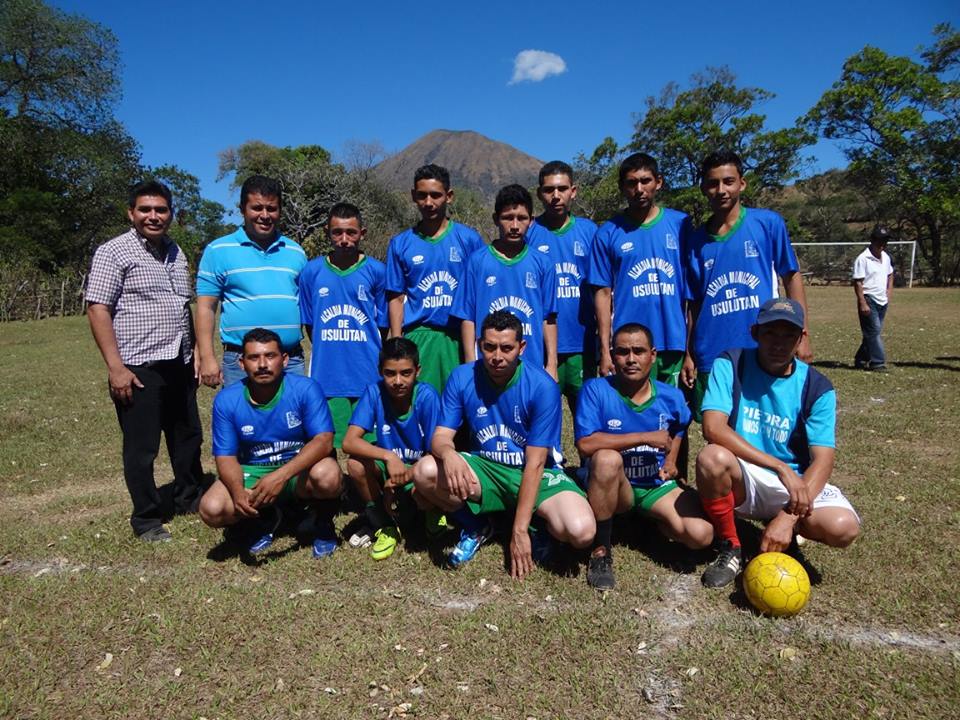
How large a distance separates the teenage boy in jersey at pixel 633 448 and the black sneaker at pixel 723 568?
0.37ft

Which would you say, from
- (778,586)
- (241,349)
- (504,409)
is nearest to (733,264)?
(504,409)

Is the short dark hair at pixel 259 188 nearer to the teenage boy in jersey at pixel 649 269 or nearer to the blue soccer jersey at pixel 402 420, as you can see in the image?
the blue soccer jersey at pixel 402 420

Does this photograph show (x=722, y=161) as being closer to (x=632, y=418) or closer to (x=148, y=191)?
(x=632, y=418)

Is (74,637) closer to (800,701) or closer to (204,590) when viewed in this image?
(204,590)

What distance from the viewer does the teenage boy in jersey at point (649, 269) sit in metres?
4.67

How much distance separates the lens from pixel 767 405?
13.1ft

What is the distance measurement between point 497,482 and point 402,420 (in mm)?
797

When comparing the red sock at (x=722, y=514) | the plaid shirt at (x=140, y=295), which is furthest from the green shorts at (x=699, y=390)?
the plaid shirt at (x=140, y=295)

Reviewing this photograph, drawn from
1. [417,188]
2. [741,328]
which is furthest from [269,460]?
[741,328]

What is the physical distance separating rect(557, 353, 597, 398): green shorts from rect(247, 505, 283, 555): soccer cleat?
240 centimetres

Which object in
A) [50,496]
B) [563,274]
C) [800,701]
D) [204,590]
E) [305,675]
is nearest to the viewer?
[800,701]

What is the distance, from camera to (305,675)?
10.3ft

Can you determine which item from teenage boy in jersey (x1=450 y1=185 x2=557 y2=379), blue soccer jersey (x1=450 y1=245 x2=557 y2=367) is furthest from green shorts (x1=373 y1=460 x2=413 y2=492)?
blue soccer jersey (x1=450 y1=245 x2=557 y2=367)

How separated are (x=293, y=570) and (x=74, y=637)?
1.22 metres
